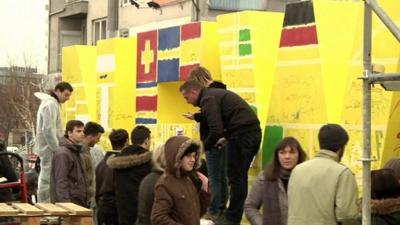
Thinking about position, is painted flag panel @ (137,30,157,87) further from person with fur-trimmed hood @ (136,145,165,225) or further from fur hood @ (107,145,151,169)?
person with fur-trimmed hood @ (136,145,165,225)

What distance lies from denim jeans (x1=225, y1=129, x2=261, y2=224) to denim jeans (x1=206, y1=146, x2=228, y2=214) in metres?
0.24

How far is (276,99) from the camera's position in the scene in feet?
34.2

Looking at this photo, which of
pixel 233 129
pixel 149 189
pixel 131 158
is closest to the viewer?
pixel 149 189

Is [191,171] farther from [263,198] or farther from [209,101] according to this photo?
[209,101]

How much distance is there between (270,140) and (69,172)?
2768mm

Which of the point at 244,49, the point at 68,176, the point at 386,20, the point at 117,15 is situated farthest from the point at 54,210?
the point at 117,15

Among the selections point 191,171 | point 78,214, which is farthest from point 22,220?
point 191,171

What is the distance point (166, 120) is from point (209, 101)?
5.10 metres

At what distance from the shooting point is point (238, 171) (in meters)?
9.23

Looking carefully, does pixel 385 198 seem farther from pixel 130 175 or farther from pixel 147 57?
pixel 147 57

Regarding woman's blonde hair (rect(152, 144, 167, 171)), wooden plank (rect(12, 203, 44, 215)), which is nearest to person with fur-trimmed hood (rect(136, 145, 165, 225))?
woman's blonde hair (rect(152, 144, 167, 171))

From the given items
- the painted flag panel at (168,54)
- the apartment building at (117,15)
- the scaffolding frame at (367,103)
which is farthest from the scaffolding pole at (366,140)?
the apartment building at (117,15)

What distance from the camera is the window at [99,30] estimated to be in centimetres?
3272

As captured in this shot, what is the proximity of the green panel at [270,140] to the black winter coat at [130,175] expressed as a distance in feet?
7.77
